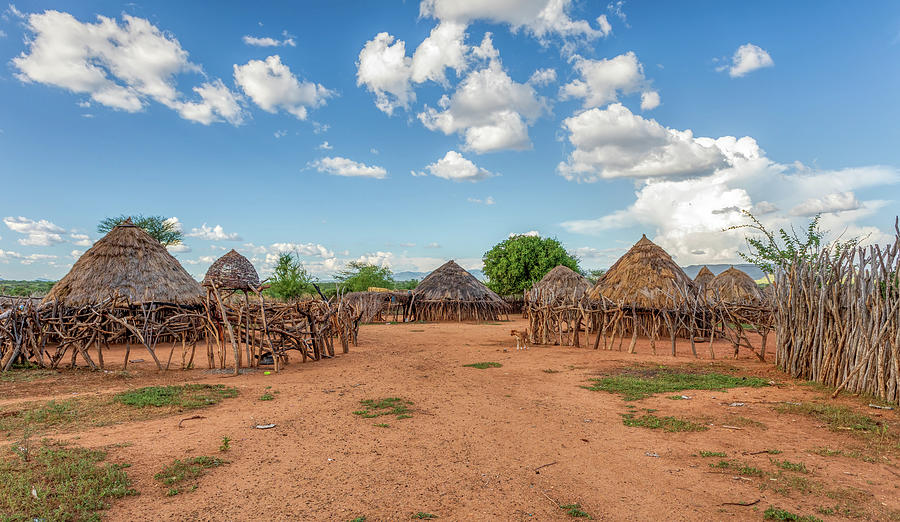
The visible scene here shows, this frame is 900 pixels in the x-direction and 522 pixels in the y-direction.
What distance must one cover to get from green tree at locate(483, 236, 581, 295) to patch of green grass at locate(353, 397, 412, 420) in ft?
86.1

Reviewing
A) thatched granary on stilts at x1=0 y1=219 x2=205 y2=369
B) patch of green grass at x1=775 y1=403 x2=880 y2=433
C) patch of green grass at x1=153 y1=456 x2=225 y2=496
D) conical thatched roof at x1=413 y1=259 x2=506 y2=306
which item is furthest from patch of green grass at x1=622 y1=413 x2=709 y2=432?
conical thatched roof at x1=413 y1=259 x2=506 y2=306

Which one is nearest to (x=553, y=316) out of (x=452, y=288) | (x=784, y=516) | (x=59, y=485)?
(x=784, y=516)

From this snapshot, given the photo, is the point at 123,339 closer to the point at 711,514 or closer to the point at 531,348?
the point at 531,348

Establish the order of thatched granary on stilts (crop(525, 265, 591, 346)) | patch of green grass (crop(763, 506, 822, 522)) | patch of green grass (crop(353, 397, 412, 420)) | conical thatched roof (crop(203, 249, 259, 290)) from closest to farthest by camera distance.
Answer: patch of green grass (crop(763, 506, 822, 522)) < patch of green grass (crop(353, 397, 412, 420)) < thatched granary on stilts (crop(525, 265, 591, 346)) < conical thatched roof (crop(203, 249, 259, 290))

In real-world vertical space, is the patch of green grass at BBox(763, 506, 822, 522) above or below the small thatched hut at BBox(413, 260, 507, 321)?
below

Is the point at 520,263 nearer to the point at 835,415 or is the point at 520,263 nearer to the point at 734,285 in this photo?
the point at 734,285

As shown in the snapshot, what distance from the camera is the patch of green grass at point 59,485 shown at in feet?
11.0

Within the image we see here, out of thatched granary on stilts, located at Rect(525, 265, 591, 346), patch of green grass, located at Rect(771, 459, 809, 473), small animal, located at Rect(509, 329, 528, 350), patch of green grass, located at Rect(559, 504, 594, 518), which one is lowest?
patch of green grass, located at Rect(559, 504, 594, 518)

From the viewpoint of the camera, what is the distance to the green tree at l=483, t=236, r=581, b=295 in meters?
33.3

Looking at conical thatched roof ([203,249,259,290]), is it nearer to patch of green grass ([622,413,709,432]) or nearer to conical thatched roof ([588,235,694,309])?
conical thatched roof ([588,235,694,309])

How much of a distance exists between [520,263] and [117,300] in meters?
25.9

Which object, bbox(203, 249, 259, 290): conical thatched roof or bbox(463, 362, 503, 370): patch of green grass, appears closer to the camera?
bbox(463, 362, 503, 370): patch of green grass

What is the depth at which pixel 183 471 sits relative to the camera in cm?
412

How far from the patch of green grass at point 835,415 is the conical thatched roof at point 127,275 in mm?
14382
